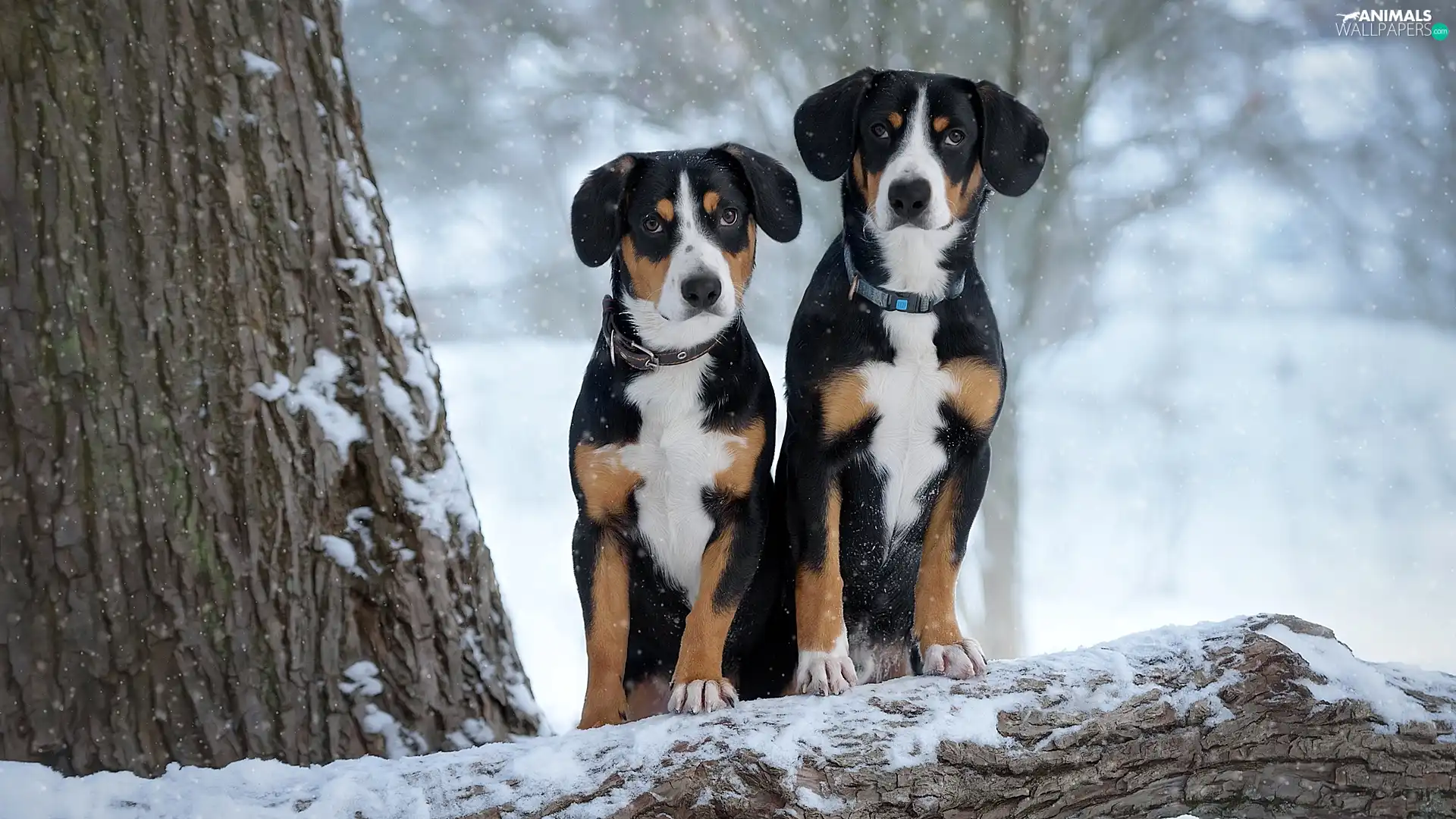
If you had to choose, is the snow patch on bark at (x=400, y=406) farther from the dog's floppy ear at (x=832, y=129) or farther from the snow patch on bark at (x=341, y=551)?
the dog's floppy ear at (x=832, y=129)

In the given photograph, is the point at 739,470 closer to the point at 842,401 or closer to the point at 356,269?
the point at 842,401

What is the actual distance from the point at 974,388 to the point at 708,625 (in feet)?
2.91

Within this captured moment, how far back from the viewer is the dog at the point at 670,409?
297 cm

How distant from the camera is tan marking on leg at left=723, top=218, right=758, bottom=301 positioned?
300 cm

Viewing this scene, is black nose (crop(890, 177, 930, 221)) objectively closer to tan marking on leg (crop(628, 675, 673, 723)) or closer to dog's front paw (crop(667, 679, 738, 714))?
dog's front paw (crop(667, 679, 738, 714))

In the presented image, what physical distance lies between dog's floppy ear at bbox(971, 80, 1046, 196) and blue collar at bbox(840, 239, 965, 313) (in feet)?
0.91

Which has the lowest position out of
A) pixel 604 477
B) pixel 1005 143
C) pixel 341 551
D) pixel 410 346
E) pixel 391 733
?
pixel 391 733

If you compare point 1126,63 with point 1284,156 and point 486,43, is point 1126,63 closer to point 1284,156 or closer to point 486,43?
point 1284,156

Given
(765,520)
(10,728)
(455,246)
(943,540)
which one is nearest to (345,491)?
(10,728)

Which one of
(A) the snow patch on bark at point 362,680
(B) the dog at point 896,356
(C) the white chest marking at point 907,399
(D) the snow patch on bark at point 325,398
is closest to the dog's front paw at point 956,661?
(B) the dog at point 896,356

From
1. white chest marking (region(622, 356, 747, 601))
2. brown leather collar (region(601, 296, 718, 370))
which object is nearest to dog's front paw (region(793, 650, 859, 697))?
white chest marking (region(622, 356, 747, 601))

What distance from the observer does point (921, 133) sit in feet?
9.67

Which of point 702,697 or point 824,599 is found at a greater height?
point 824,599

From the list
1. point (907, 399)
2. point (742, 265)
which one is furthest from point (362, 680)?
point (907, 399)
